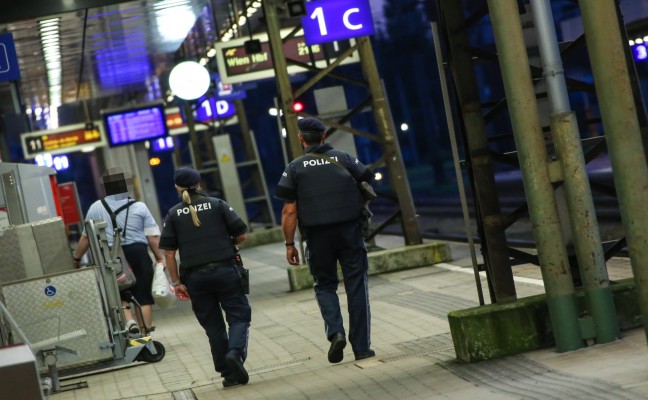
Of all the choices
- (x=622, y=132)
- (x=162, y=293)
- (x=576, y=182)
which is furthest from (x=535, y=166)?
(x=162, y=293)

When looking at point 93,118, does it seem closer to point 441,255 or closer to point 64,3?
point 441,255

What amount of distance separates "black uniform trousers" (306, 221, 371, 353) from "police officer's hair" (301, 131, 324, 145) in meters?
0.71

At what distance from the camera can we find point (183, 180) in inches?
401

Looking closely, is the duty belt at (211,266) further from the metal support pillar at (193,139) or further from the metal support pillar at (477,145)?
the metal support pillar at (193,139)

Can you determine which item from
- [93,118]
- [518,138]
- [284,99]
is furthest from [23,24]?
[93,118]

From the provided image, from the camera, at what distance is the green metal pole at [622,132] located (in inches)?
291

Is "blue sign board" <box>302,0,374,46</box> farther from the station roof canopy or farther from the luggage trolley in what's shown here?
the luggage trolley

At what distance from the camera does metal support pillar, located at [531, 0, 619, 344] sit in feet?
27.7

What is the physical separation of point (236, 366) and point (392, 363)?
1.19 m

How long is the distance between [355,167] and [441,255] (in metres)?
7.58

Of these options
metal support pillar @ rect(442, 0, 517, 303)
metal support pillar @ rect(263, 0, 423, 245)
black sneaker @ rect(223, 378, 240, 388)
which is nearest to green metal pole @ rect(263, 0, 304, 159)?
metal support pillar @ rect(263, 0, 423, 245)

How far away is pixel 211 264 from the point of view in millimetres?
9992

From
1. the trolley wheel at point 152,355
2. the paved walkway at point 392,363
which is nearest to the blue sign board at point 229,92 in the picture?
the paved walkway at point 392,363

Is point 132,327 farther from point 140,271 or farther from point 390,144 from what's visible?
point 390,144
